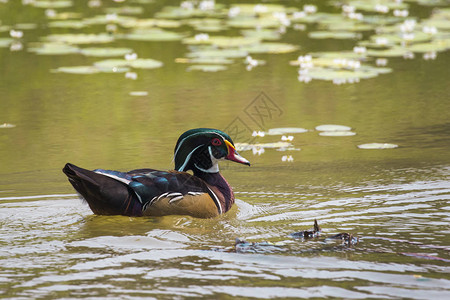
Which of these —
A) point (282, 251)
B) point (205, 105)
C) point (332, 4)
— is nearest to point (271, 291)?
point (282, 251)

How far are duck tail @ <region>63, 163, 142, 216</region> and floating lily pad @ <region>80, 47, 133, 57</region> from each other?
22.2 ft

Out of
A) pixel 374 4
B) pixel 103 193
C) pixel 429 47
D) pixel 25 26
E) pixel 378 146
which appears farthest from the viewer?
pixel 374 4

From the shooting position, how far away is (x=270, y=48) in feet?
45.3

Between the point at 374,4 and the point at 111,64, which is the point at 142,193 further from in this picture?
the point at 374,4

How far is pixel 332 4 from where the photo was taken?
18266 millimetres

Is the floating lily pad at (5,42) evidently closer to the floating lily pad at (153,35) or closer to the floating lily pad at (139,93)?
the floating lily pad at (153,35)

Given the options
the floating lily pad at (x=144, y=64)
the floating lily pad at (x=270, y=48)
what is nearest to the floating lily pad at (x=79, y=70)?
the floating lily pad at (x=144, y=64)

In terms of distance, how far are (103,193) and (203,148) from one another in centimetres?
110

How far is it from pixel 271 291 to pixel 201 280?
47 cm

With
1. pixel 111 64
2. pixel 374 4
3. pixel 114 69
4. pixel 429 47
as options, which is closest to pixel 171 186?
pixel 114 69

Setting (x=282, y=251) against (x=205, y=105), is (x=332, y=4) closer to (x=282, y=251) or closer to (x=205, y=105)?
(x=205, y=105)

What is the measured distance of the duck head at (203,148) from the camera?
733 cm

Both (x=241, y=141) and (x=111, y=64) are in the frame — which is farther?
(x=111, y=64)

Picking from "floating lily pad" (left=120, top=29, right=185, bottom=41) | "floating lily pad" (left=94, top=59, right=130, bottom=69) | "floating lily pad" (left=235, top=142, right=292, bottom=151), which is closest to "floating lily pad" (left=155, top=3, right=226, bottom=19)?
"floating lily pad" (left=120, top=29, right=185, bottom=41)
